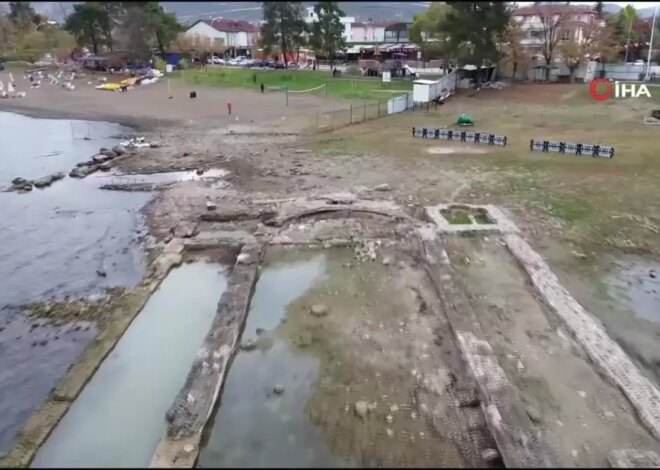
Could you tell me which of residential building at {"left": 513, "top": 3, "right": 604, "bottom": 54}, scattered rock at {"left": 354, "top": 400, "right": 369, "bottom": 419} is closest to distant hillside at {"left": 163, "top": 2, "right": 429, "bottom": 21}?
scattered rock at {"left": 354, "top": 400, "right": 369, "bottom": 419}

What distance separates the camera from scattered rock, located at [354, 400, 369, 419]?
911cm

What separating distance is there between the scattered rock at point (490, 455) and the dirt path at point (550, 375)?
100cm

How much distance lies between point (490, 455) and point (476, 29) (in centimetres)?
3819

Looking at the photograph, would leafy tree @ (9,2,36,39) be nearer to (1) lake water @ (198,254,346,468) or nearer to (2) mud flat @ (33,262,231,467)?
(2) mud flat @ (33,262,231,467)

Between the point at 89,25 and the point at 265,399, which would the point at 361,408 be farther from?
the point at 89,25

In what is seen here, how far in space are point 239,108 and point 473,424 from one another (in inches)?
1419

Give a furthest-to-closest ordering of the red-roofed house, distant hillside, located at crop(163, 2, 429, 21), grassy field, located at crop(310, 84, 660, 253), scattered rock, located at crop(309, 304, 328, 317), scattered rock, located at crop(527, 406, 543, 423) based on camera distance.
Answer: the red-roofed house → grassy field, located at crop(310, 84, 660, 253) → scattered rock, located at crop(309, 304, 328, 317) → distant hillside, located at crop(163, 2, 429, 21) → scattered rock, located at crop(527, 406, 543, 423)

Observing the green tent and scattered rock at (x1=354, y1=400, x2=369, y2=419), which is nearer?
scattered rock at (x1=354, y1=400, x2=369, y2=419)

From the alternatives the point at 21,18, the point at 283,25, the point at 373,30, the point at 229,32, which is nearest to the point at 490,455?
the point at 373,30

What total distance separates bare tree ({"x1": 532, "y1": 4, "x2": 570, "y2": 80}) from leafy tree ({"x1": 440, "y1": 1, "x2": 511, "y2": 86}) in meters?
5.02

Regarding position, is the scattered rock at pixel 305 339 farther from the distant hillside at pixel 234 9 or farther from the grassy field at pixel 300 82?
the grassy field at pixel 300 82

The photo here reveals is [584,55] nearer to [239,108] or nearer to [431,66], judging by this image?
[431,66]

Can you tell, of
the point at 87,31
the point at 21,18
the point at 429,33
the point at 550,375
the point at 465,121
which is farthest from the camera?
the point at 87,31

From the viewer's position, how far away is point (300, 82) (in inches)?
2053
